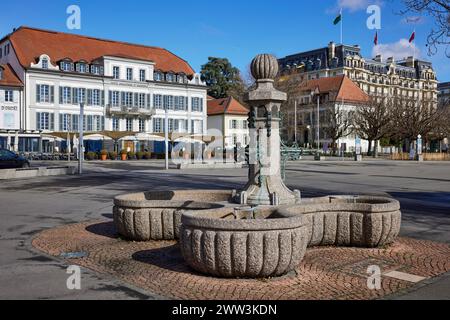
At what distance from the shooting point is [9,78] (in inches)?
2170

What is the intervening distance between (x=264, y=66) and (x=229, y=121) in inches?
2634

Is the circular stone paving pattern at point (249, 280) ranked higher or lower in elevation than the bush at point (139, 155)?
lower

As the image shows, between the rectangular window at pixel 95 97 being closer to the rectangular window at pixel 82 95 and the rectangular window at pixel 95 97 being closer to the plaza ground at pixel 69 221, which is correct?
the rectangular window at pixel 82 95

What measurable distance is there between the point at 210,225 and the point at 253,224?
560mm

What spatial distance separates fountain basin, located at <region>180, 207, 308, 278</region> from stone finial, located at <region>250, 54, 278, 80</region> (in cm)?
400

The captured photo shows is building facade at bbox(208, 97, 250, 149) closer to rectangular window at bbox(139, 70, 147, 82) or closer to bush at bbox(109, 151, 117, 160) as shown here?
rectangular window at bbox(139, 70, 147, 82)

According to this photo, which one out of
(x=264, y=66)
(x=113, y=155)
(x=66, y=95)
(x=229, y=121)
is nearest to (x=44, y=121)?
(x=66, y=95)

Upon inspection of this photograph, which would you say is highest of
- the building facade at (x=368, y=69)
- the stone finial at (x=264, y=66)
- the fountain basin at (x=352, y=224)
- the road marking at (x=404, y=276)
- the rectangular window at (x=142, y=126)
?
the building facade at (x=368, y=69)

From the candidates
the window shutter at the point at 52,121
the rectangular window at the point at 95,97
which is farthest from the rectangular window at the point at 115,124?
the window shutter at the point at 52,121

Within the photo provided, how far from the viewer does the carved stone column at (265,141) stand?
9.28 m

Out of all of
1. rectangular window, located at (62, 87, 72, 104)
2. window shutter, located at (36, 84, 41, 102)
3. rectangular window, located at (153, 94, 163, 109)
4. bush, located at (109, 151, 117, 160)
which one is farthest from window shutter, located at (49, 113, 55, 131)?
rectangular window, located at (153, 94, 163, 109)

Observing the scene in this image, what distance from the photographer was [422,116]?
61.5 metres
